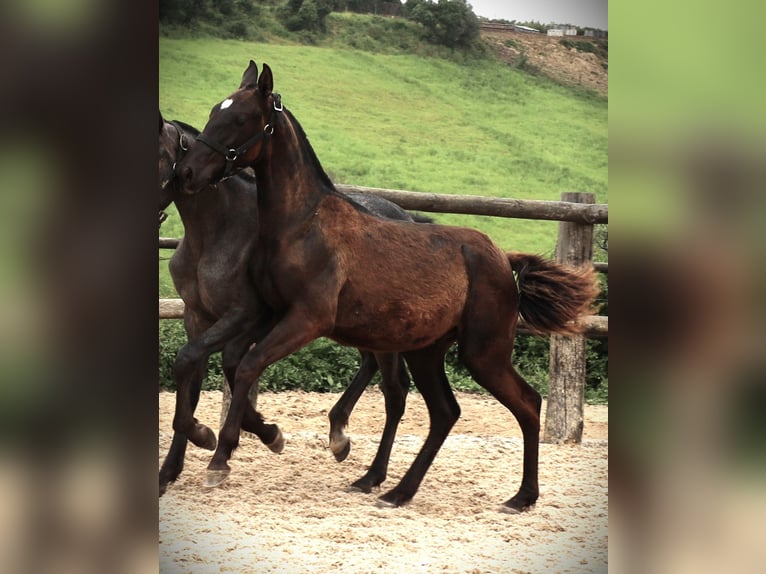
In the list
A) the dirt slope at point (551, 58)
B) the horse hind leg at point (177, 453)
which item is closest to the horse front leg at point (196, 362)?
the horse hind leg at point (177, 453)

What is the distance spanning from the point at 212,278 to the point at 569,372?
307cm

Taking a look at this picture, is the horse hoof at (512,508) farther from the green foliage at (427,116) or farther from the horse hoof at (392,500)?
A: the green foliage at (427,116)

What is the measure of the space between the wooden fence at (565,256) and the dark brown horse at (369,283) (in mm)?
1801

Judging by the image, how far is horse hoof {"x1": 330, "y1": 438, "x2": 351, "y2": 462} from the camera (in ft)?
18.0

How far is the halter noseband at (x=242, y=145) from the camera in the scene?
4.09 metres

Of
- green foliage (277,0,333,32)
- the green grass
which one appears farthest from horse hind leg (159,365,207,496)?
green foliage (277,0,333,32)

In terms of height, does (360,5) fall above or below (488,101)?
above
